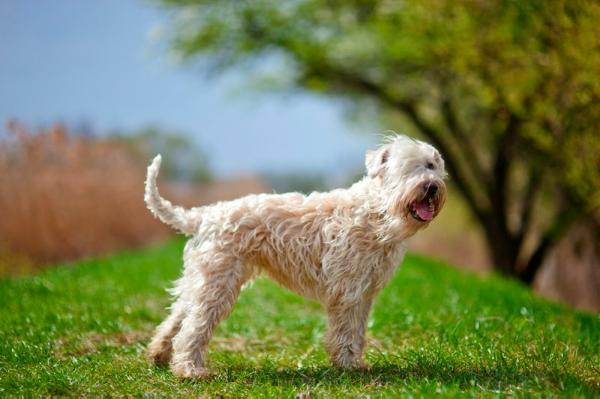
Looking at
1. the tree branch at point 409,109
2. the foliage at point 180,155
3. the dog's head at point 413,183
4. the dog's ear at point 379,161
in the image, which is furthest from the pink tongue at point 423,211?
the foliage at point 180,155

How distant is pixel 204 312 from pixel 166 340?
563 millimetres

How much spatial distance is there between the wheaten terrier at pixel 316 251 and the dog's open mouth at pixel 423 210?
0.08 meters

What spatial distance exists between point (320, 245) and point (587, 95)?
5.43 m

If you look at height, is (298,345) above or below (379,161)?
below

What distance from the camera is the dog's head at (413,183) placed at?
468 cm

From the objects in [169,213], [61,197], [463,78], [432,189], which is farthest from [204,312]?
[463,78]

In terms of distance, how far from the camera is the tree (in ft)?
34.9

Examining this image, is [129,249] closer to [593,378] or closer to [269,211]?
[269,211]

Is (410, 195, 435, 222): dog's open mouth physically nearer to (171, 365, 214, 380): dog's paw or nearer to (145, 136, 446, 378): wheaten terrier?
(145, 136, 446, 378): wheaten terrier

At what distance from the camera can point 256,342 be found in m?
6.37

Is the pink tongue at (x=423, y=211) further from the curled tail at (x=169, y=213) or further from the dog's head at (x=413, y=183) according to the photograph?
the curled tail at (x=169, y=213)

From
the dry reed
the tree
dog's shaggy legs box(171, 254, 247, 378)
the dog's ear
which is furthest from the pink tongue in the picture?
the dry reed

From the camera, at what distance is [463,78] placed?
13391mm

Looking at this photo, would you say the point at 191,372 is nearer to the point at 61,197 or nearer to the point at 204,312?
the point at 204,312
